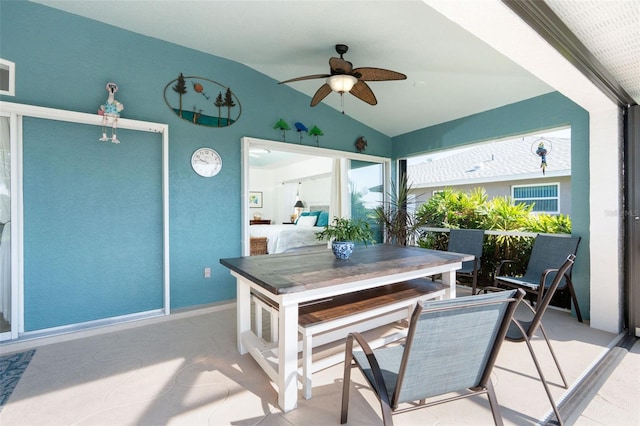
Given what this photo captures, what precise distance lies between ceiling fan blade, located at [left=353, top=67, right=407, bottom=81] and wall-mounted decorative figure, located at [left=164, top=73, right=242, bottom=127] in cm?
178

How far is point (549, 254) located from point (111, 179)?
4.81 meters

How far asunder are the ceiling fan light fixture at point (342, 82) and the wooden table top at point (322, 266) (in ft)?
5.07

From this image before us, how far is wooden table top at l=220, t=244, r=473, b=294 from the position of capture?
5.47 feet

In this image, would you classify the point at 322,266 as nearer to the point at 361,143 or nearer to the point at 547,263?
the point at 547,263

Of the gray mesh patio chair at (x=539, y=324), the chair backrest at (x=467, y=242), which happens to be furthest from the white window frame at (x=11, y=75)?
the chair backrest at (x=467, y=242)

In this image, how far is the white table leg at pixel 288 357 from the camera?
1639 mm

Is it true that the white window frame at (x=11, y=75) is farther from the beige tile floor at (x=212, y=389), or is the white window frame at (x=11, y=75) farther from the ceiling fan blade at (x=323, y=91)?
the ceiling fan blade at (x=323, y=91)

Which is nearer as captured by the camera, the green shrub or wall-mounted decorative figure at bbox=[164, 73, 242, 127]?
wall-mounted decorative figure at bbox=[164, 73, 242, 127]

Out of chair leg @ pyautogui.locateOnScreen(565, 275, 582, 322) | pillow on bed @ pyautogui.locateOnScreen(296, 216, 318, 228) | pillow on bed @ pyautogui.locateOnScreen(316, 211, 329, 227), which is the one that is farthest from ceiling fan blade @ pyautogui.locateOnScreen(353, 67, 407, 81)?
pillow on bed @ pyautogui.locateOnScreen(296, 216, 318, 228)

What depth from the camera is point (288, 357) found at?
165 centimetres

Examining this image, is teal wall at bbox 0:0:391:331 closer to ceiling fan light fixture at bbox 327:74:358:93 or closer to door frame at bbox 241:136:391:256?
door frame at bbox 241:136:391:256

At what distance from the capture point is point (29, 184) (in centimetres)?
266

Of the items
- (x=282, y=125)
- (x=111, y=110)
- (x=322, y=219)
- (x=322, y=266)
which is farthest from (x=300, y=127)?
(x=322, y=219)

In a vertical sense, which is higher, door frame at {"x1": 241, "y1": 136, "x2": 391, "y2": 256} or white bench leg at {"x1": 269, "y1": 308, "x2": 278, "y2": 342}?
door frame at {"x1": 241, "y1": 136, "x2": 391, "y2": 256}
